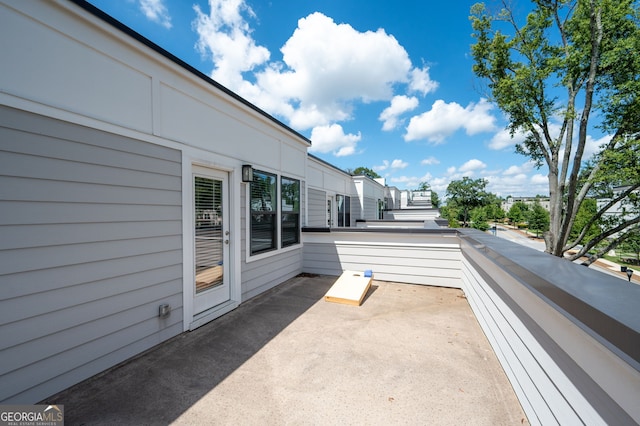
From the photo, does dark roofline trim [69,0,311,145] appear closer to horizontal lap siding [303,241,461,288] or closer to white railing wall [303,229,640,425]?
horizontal lap siding [303,241,461,288]

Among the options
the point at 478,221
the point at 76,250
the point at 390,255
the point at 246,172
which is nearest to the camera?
the point at 76,250

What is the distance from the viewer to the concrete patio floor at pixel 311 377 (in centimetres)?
182

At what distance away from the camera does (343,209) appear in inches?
408

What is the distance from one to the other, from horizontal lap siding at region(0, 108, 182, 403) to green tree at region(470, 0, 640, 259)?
1213cm

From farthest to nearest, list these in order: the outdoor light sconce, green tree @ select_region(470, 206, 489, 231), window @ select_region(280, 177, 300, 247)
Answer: green tree @ select_region(470, 206, 489, 231) → window @ select_region(280, 177, 300, 247) → the outdoor light sconce

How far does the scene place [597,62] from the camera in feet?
29.4

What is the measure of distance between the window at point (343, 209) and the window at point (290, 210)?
170 inches

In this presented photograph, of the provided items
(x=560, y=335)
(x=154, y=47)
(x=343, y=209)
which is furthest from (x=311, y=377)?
(x=343, y=209)

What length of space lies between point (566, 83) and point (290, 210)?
11869 mm

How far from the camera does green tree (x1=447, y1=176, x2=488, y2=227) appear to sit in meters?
31.8

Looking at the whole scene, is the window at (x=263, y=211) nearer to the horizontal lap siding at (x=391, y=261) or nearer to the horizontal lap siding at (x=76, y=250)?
the horizontal lap siding at (x=391, y=261)

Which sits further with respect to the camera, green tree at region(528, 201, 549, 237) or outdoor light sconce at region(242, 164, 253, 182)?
green tree at region(528, 201, 549, 237)

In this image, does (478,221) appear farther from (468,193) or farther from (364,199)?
(364,199)

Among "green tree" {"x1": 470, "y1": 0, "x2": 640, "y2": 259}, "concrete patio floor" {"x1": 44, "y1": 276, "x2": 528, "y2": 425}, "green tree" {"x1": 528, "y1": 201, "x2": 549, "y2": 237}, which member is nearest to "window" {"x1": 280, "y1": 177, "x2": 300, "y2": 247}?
"concrete patio floor" {"x1": 44, "y1": 276, "x2": 528, "y2": 425}
